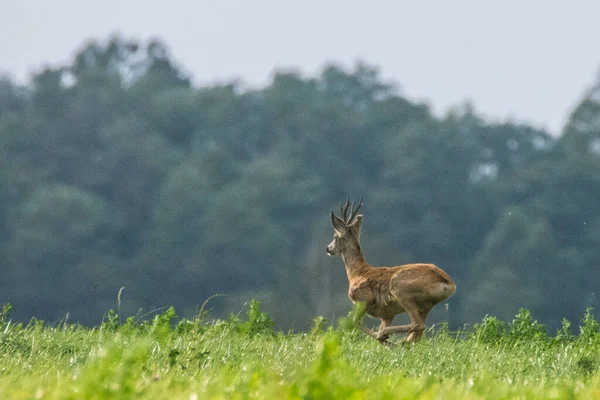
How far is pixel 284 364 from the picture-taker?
8.05m

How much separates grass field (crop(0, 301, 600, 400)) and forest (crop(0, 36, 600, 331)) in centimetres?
3476

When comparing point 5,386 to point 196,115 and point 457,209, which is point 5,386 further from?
point 196,115

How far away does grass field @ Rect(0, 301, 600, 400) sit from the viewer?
616 centimetres

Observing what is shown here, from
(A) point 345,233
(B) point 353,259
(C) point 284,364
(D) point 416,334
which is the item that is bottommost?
(D) point 416,334

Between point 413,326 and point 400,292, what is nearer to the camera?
point 413,326

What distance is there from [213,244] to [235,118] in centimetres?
1451

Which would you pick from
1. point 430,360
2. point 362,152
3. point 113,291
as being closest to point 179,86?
point 362,152

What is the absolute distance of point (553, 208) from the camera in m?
61.2

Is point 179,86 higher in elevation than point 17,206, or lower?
higher

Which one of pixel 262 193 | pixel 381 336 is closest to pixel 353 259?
pixel 381 336

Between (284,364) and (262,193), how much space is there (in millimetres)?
55267

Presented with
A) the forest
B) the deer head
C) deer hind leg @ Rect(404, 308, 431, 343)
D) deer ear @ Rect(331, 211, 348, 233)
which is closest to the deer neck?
the deer head

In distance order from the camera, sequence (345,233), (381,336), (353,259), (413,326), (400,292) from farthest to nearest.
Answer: (345,233) < (353,259) < (400,292) < (413,326) < (381,336)

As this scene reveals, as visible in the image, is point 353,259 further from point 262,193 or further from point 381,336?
point 262,193
